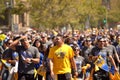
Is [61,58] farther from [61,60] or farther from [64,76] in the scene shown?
[64,76]

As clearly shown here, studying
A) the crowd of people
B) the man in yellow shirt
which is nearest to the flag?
the crowd of people

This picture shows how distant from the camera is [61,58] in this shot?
1058 centimetres

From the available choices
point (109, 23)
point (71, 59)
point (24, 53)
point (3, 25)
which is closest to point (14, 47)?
point (24, 53)

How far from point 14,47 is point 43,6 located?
1604 inches

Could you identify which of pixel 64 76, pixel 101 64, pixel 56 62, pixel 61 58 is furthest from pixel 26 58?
pixel 101 64

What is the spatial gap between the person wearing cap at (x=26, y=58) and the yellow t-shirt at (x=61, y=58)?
386mm

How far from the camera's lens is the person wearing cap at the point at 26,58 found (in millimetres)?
10607

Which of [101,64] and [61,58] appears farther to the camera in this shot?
[101,64]

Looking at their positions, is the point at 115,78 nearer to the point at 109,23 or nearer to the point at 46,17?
the point at 46,17

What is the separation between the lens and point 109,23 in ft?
332

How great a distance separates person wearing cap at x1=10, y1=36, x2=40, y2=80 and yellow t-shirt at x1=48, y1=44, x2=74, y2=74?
1.26 feet

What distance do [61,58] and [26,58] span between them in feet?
2.56

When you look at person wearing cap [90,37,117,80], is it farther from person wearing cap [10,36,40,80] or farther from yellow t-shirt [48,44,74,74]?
person wearing cap [10,36,40,80]

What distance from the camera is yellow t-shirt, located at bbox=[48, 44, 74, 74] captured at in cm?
1054
